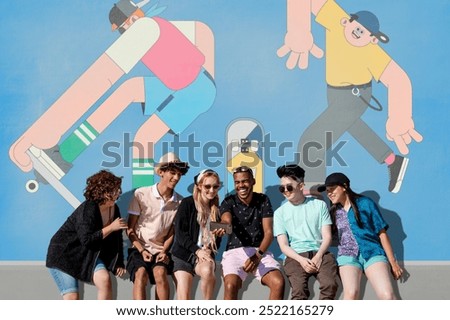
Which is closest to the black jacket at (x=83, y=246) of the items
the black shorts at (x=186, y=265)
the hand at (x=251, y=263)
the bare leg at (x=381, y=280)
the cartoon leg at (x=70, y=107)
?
the black shorts at (x=186, y=265)

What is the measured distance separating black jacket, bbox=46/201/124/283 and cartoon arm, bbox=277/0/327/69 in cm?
205

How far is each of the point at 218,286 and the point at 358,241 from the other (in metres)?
1.14

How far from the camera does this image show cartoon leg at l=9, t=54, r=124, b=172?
23.2 ft

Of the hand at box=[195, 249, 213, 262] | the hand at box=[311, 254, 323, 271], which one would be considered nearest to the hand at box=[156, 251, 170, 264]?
the hand at box=[195, 249, 213, 262]

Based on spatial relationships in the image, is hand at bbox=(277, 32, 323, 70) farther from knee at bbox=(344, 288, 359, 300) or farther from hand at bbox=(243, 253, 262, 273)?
knee at bbox=(344, 288, 359, 300)

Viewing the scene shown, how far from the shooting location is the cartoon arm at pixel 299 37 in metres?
7.01

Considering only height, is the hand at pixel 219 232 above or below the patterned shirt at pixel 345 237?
below

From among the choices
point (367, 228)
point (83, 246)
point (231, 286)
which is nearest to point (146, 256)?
point (83, 246)

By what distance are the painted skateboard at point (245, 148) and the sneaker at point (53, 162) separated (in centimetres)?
141

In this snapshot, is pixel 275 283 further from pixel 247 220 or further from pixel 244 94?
pixel 244 94

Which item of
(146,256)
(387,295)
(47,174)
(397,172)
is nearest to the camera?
(387,295)

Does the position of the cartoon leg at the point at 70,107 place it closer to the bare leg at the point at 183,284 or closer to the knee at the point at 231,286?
the bare leg at the point at 183,284

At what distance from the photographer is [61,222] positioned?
704 centimetres

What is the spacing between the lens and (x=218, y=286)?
6480mm
